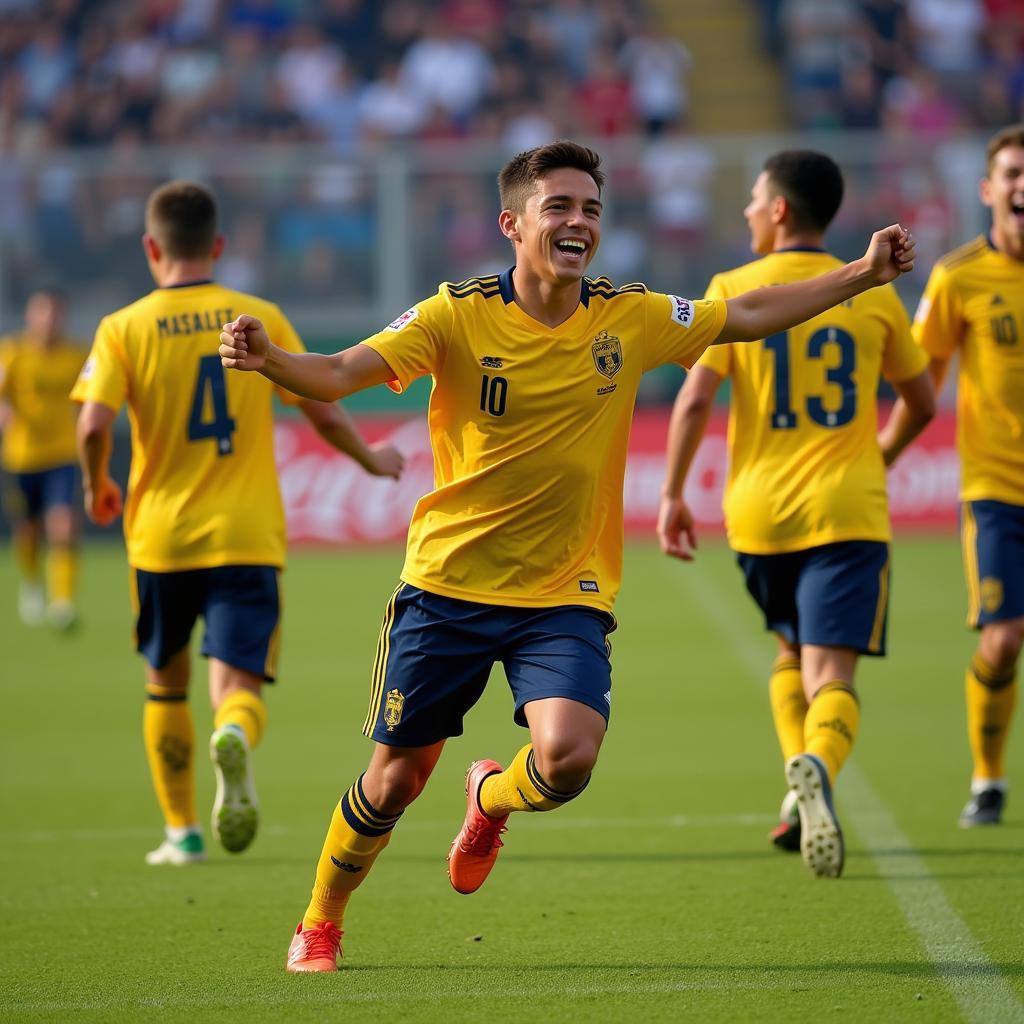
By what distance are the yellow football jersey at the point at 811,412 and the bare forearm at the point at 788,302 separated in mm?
1189

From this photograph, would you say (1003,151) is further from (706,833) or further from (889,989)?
(889,989)

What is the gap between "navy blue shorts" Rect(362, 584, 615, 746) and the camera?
4746mm

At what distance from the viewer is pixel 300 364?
4.39 m

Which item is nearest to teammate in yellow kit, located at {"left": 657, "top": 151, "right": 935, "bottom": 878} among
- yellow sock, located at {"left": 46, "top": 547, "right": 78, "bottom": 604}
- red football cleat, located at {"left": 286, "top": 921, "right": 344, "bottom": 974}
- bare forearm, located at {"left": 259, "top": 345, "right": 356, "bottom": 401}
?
red football cleat, located at {"left": 286, "top": 921, "right": 344, "bottom": 974}

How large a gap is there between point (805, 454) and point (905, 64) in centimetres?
1880

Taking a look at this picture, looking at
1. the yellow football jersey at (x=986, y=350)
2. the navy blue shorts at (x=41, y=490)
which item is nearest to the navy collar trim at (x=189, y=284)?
the yellow football jersey at (x=986, y=350)

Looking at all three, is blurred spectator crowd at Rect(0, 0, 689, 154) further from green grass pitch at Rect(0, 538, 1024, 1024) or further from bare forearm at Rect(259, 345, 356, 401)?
bare forearm at Rect(259, 345, 356, 401)

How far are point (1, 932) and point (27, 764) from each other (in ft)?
10.4

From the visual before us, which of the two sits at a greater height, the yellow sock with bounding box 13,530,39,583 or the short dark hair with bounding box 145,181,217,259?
the short dark hair with bounding box 145,181,217,259

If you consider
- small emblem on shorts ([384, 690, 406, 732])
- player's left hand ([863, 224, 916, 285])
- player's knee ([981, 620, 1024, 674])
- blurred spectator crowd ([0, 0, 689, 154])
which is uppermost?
blurred spectator crowd ([0, 0, 689, 154])

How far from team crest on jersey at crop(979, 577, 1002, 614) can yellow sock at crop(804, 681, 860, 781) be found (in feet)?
3.53

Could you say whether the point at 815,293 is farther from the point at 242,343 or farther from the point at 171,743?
the point at 171,743

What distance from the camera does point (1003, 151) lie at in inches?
269

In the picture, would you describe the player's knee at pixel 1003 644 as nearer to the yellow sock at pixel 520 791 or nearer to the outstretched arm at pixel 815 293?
the outstretched arm at pixel 815 293
